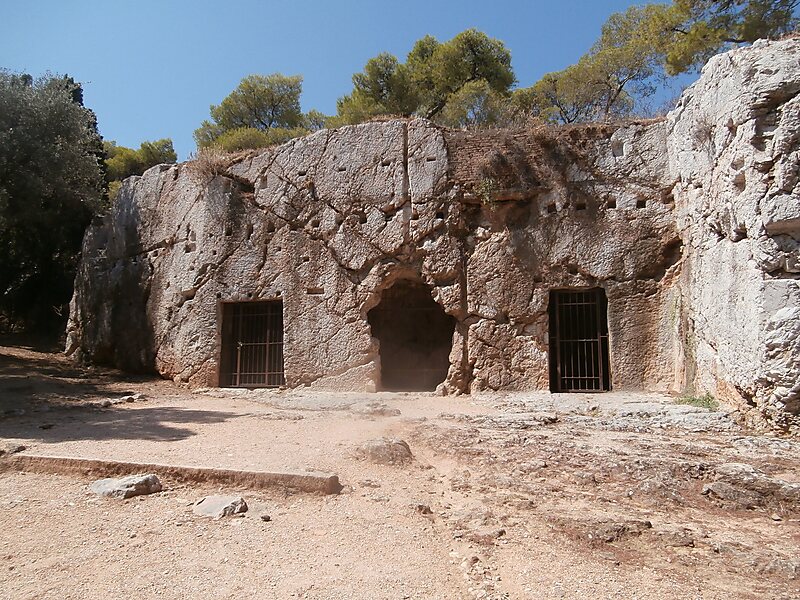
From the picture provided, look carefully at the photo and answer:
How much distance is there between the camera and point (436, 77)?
2161 cm

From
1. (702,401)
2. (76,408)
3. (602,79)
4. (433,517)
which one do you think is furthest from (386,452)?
(602,79)

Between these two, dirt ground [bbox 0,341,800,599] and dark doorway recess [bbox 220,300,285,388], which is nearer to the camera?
dirt ground [bbox 0,341,800,599]

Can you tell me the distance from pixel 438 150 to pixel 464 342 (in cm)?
326

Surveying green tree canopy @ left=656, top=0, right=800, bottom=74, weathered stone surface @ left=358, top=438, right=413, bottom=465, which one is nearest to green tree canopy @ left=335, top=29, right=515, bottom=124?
green tree canopy @ left=656, top=0, right=800, bottom=74

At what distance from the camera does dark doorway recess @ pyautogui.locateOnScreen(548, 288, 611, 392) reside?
9.28 m

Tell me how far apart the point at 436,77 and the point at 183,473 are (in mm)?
19597

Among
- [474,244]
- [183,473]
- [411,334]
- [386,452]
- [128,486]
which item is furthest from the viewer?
[411,334]

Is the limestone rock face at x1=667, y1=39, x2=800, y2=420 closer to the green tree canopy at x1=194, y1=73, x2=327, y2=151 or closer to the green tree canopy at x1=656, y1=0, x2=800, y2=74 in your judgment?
the green tree canopy at x1=656, y1=0, x2=800, y2=74

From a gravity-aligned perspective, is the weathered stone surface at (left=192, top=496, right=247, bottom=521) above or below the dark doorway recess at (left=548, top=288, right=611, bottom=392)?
below

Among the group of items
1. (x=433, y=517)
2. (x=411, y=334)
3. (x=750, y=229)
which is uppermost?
(x=750, y=229)

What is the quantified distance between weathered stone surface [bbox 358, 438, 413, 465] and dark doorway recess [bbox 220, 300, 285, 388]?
5.24 meters

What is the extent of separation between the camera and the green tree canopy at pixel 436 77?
21.2 meters

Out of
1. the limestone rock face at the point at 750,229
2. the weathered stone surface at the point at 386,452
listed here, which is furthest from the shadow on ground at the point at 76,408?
the limestone rock face at the point at 750,229

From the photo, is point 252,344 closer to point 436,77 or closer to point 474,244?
point 474,244
